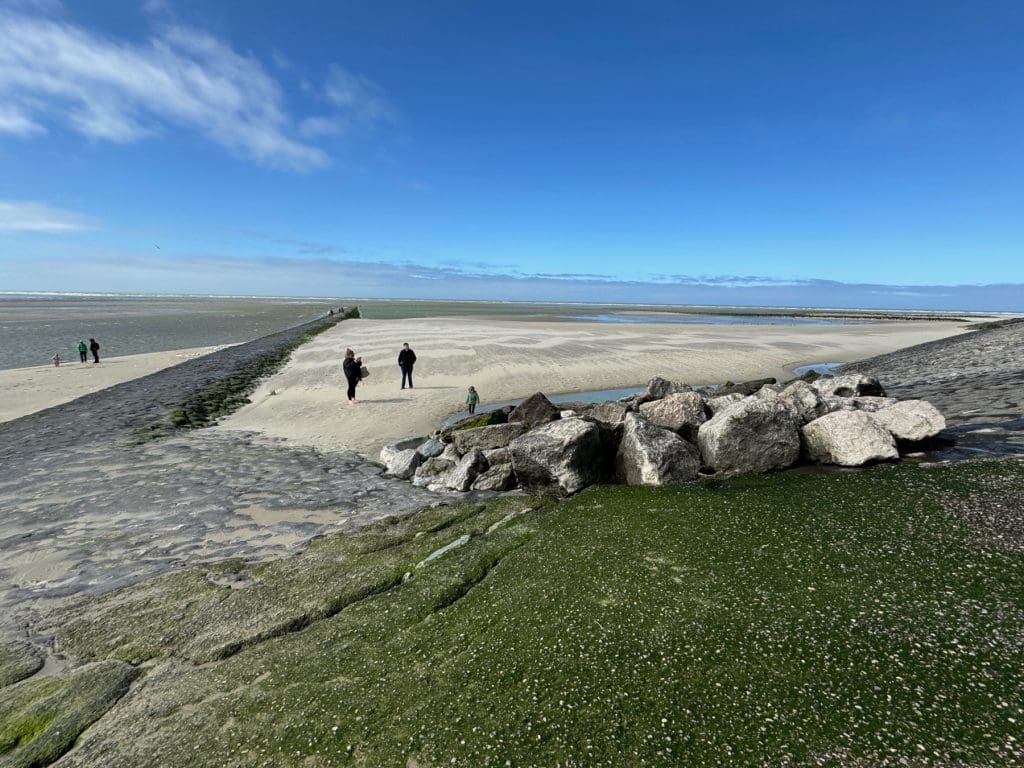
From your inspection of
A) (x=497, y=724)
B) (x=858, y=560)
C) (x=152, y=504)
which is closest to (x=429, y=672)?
(x=497, y=724)

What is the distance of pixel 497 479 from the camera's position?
13.3 m

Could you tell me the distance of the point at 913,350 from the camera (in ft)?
139

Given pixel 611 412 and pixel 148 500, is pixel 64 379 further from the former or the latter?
pixel 611 412

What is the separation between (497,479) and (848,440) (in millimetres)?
8242

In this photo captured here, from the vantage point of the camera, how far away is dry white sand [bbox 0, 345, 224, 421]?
83.4ft

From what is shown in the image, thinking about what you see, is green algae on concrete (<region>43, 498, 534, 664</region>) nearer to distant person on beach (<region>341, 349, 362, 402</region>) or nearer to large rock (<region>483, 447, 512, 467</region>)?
large rock (<region>483, 447, 512, 467</region>)

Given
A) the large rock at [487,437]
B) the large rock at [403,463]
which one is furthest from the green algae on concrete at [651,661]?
the large rock at [487,437]

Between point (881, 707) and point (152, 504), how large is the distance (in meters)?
14.8

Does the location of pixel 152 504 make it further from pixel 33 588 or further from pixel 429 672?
pixel 429 672

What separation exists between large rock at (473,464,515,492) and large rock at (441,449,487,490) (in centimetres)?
20

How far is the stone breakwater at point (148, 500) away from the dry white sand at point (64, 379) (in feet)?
16.5

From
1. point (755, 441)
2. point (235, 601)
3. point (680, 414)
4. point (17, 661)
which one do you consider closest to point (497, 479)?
point (680, 414)

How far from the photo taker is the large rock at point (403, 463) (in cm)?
1500

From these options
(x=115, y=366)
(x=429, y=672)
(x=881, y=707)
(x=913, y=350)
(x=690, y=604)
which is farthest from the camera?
(x=913, y=350)
